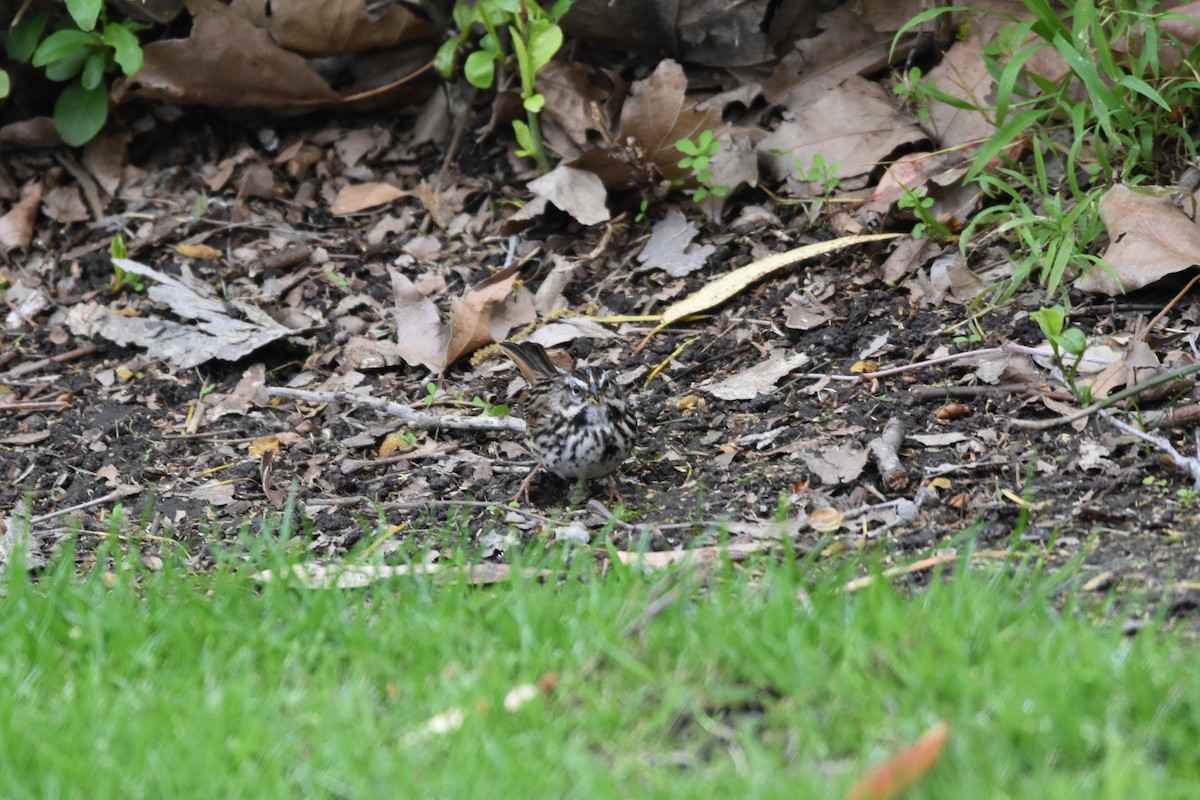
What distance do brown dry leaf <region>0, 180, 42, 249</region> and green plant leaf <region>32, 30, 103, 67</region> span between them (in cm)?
94

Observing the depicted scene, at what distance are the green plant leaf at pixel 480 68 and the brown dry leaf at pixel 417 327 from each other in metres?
1.24

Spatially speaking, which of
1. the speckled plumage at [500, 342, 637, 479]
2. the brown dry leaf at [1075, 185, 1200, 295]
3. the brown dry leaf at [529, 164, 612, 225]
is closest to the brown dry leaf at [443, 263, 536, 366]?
the brown dry leaf at [529, 164, 612, 225]

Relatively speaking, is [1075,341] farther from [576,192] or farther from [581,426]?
[576,192]

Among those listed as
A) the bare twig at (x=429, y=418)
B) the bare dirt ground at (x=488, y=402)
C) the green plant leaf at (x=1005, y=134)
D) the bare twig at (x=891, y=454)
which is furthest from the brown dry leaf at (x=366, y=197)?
the bare twig at (x=891, y=454)

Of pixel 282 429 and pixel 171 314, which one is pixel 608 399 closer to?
pixel 282 429

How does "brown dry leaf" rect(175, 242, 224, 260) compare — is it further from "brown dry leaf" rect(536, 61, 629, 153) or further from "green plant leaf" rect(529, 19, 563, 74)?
"green plant leaf" rect(529, 19, 563, 74)

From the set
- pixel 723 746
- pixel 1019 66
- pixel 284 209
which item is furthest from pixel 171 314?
pixel 723 746

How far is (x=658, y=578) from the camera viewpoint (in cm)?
461

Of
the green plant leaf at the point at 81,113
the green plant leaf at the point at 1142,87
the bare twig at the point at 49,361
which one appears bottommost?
the bare twig at the point at 49,361

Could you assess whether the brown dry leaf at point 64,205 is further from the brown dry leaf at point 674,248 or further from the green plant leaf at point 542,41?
the brown dry leaf at point 674,248

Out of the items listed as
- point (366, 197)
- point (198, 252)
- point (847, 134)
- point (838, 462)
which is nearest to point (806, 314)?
point (847, 134)

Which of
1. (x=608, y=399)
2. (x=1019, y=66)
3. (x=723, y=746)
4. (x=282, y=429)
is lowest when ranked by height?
(x=282, y=429)

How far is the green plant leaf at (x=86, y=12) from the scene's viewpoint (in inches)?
311

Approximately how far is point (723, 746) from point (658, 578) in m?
0.93
